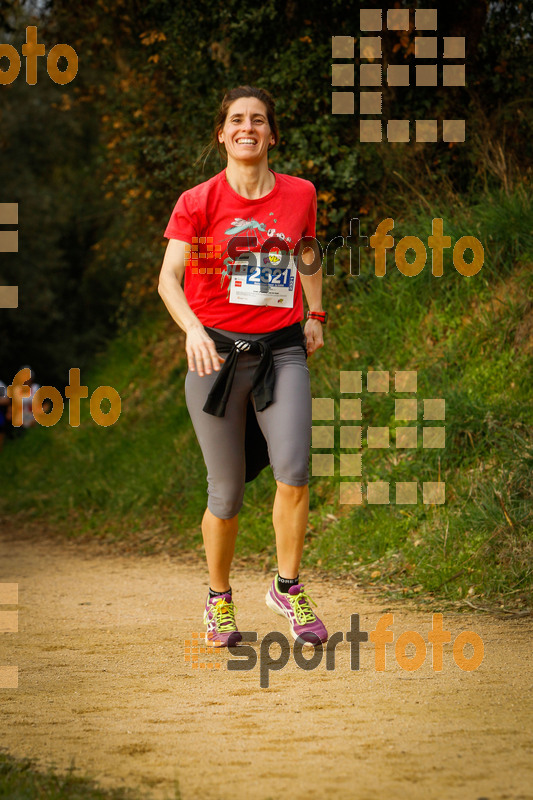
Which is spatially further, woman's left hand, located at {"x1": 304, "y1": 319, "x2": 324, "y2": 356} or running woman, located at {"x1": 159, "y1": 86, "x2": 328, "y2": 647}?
woman's left hand, located at {"x1": 304, "y1": 319, "x2": 324, "y2": 356}

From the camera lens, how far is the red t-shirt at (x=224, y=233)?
446cm

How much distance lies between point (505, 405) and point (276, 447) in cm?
274

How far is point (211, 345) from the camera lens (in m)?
4.15

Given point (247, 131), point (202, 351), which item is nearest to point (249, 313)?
point (202, 351)

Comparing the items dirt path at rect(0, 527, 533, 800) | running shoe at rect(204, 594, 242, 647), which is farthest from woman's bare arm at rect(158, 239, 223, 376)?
dirt path at rect(0, 527, 533, 800)

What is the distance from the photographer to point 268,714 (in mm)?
3629

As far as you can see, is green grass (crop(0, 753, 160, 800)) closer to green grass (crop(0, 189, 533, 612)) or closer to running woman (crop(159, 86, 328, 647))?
running woman (crop(159, 86, 328, 647))

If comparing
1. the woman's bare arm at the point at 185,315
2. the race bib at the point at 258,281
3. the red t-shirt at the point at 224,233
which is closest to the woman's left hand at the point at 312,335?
the red t-shirt at the point at 224,233

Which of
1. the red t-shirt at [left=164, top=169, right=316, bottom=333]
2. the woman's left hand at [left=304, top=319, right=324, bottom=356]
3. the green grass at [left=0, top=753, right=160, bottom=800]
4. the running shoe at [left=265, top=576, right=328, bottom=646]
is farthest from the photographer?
the woman's left hand at [left=304, top=319, right=324, bottom=356]

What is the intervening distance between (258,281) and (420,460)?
2800mm

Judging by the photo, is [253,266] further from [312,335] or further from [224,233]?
[312,335]

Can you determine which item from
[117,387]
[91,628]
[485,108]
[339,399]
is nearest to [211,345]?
[91,628]

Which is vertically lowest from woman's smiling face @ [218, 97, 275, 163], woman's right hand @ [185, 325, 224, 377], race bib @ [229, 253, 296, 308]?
woman's right hand @ [185, 325, 224, 377]

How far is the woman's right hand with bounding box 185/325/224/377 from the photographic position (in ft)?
13.5
